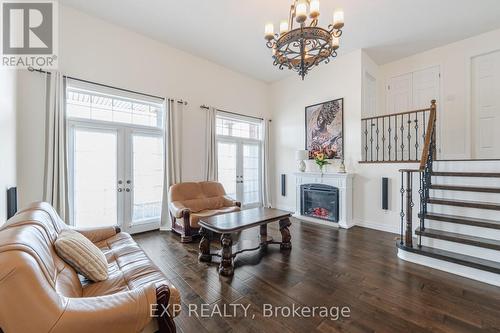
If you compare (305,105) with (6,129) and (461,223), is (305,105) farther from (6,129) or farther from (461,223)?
(6,129)

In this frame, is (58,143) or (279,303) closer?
(279,303)

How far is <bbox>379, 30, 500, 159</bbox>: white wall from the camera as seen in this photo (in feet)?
14.1

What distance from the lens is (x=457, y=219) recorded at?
9.57 ft

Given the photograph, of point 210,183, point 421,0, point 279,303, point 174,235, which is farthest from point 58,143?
point 421,0

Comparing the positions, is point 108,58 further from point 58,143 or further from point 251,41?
point 251,41

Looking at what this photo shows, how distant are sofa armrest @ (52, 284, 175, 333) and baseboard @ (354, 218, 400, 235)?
434 cm

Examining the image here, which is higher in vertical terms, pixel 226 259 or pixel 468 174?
pixel 468 174

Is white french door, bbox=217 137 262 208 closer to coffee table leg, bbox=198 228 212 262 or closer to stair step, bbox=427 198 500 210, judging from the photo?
coffee table leg, bbox=198 228 212 262

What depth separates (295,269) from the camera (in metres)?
2.77

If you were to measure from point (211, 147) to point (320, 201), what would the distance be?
2.84 m

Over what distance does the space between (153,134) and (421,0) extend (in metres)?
5.08

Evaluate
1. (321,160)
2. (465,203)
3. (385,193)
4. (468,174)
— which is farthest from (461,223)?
(321,160)

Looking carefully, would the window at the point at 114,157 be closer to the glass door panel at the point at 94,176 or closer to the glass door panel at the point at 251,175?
the glass door panel at the point at 94,176

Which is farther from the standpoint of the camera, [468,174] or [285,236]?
[285,236]
